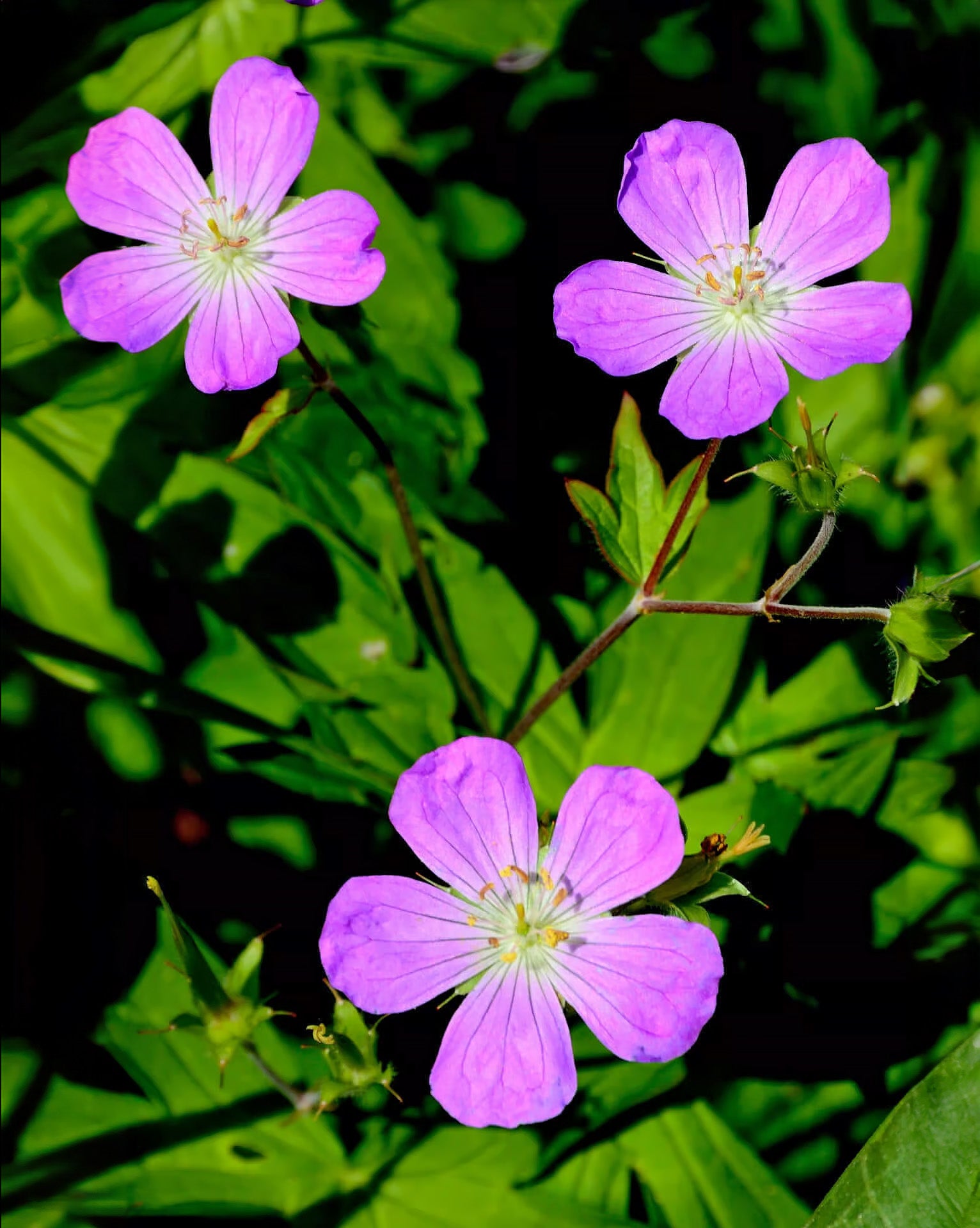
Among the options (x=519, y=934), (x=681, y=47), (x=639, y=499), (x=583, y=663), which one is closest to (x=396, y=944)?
(x=519, y=934)

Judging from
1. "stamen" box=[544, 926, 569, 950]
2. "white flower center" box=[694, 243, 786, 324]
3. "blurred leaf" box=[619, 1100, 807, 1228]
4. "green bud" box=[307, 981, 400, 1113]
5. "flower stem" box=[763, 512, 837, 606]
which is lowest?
"blurred leaf" box=[619, 1100, 807, 1228]

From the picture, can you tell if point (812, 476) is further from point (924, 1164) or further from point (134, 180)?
point (134, 180)

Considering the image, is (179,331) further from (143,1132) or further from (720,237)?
(143,1132)

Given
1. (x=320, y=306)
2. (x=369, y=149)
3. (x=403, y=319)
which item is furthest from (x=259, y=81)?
(x=369, y=149)

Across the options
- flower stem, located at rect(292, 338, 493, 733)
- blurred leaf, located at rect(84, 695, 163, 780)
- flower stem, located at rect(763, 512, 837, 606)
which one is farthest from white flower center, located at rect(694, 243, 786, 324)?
blurred leaf, located at rect(84, 695, 163, 780)

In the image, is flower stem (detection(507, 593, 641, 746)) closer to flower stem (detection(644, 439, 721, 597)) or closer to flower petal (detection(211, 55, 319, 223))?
flower stem (detection(644, 439, 721, 597))

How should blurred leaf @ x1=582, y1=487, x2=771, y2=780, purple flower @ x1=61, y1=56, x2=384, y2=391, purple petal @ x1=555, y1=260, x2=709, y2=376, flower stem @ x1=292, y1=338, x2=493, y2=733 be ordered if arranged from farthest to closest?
1. blurred leaf @ x1=582, y1=487, x2=771, y2=780
2. flower stem @ x1=292, y1=338, x2=493, y2=733
3. purple flower @ x1=61, y1=56, x2=384, y2=391
4. purple petal @ x1=555, y1=260, x2=709, y2=376
